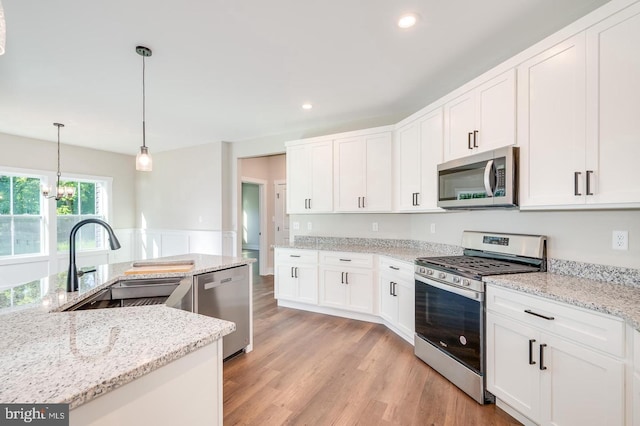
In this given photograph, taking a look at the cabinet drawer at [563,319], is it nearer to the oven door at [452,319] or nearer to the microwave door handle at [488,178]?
the oven door at [452,319]

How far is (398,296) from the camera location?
3.06 meters

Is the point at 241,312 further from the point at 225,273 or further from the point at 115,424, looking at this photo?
the point at 115,424

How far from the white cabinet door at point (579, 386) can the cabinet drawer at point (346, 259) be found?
77.9 inches

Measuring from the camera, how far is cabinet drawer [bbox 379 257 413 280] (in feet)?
9.48

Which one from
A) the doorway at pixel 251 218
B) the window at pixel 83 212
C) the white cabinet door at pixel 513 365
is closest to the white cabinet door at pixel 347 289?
the white cabinet door at pixel 513 365

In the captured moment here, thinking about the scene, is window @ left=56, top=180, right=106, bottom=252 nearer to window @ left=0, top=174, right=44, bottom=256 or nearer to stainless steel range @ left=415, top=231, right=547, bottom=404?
window @ left=0, top=174, right=44, bottom=256

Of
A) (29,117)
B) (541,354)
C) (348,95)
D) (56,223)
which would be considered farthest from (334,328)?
(56,223)

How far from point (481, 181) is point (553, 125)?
60 cm

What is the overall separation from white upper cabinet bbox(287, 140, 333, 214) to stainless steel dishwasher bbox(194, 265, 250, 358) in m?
1.63

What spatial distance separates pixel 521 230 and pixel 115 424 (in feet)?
9.07

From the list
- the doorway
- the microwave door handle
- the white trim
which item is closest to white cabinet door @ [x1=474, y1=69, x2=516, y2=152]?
the microwave door handle

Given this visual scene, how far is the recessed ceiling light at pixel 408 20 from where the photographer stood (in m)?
1.98

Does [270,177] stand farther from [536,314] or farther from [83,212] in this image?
[536,314]

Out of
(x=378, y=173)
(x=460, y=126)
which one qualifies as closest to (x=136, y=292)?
(x=378, y=173)
